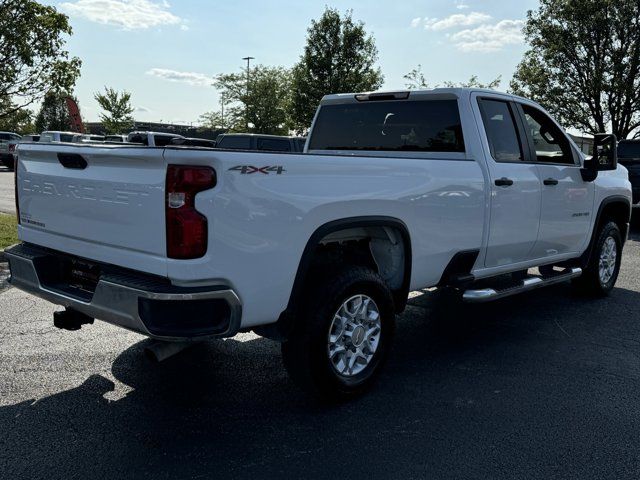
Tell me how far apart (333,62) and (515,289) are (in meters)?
25.4

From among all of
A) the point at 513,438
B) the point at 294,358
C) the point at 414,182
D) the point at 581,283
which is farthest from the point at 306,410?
the point at 581,283

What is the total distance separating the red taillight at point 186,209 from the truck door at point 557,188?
131 inches

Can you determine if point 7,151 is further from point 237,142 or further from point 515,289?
point 515,289

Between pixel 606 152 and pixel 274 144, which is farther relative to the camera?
pixel 274 144

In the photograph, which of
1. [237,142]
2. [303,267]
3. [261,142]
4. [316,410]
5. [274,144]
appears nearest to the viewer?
[303,267]

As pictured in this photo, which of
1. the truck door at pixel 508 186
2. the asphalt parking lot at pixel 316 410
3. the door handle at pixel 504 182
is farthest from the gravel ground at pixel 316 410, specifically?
the door handle at pixel 504 182

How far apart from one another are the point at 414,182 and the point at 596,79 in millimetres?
18995

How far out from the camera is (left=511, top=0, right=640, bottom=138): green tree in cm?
1967

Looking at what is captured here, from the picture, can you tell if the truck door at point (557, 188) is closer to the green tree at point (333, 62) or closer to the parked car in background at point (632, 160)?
the parked car in background at point (632, 160)

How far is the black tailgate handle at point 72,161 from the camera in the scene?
3.34 meters

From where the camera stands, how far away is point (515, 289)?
4914 mm

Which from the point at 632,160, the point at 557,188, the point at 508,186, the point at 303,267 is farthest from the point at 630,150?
the point at 303,267

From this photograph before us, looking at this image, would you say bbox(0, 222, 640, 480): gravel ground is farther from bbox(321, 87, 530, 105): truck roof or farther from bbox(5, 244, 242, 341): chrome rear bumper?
bbox(321, 87, 530, 105): truck roof

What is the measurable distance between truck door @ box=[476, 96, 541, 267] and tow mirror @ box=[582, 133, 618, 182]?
0.95 metres
